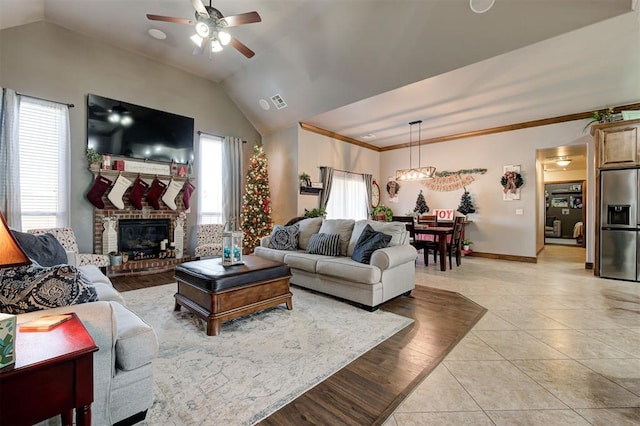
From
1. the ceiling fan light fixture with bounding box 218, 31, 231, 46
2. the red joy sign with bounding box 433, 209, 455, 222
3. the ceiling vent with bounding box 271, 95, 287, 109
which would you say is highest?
the ceiling vent with bounding box 271, 95, 287, 109

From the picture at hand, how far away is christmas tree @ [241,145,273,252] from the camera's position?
6316 mm

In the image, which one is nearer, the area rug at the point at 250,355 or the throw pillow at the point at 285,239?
the area rug at the point at 250,355

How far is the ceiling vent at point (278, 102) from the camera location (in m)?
5.81

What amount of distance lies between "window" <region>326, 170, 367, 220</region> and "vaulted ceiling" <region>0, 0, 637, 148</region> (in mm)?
1919

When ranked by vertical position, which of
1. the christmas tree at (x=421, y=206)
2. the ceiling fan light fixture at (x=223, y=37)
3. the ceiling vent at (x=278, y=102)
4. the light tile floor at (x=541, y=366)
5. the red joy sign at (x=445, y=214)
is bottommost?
the light tile floor at (x=541, y=366)

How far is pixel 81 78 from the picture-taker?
15.4ft

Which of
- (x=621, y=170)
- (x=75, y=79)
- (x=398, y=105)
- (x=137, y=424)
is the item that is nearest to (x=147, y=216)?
(x=75, y=79)

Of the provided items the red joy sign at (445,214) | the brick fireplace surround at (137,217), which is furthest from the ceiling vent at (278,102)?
the red joy sign at (445,214)

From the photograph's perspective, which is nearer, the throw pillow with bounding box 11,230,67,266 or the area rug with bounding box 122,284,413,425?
the area rug with bounding box 122,284,413,425

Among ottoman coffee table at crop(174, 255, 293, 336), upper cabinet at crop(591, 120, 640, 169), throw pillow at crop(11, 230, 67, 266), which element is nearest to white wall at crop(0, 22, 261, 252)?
throw pillow at crop(11, 230, 67, 266)

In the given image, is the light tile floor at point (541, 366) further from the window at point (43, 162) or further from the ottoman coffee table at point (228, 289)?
the window at point (43, 162)

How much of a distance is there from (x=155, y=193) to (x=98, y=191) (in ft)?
Result: 2.82

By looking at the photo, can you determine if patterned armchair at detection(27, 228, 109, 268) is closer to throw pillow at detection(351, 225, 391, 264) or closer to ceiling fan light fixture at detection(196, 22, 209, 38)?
ceiling fan light fixture at detection(196, 22, 209, 38)

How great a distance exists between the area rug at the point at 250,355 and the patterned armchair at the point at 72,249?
95 centimetres
